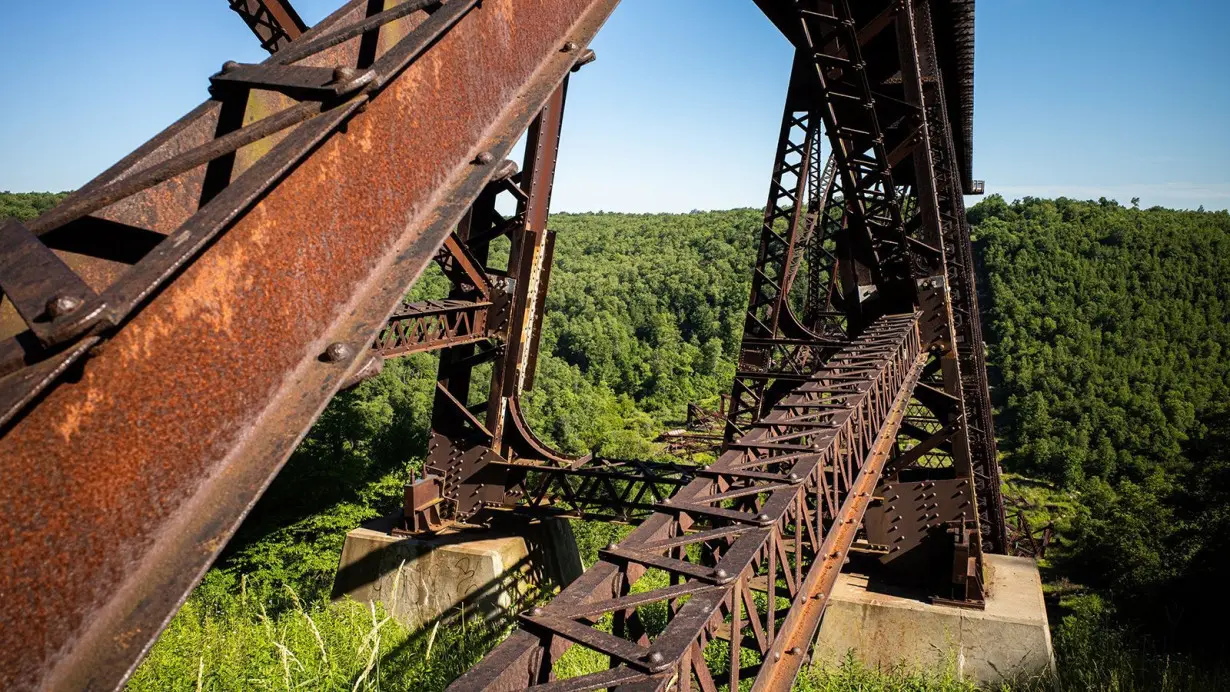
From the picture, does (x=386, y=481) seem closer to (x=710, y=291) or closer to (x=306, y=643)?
(x=306, y=643)

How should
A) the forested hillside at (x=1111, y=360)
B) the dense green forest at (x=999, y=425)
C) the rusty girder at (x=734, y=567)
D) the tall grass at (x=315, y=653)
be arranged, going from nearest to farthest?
the rusty girder at (x=734, y=567) → the tall grass at (x=315, y=653) → the dense green forest at (x=999, y=425) → the forested hillside at (x=1111, y=360)

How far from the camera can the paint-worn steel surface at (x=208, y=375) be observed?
972 millimetres

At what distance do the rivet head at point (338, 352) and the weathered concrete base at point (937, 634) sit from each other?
7.54 metres

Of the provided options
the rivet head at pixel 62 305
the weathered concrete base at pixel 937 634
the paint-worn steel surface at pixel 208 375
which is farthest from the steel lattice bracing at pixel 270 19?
the weathered concrete base at pixel 937 634

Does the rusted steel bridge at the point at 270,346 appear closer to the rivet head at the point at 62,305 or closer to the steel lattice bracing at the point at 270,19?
the rivet head at the point at 62,305

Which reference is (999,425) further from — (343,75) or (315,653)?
(343,75)

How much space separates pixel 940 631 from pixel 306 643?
6.72 meters

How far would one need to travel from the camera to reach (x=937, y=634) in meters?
7.57

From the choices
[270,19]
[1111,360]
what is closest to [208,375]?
[270,19]

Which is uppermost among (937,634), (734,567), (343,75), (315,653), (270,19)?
(270,19)

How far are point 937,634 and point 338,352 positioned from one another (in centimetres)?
796

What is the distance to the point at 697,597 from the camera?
242 centimetres

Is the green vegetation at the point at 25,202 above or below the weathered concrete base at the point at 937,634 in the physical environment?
above

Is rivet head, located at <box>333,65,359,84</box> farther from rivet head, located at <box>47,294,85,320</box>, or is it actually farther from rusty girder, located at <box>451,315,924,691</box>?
rusty girder, located at <box>451,315,924,691</box>
